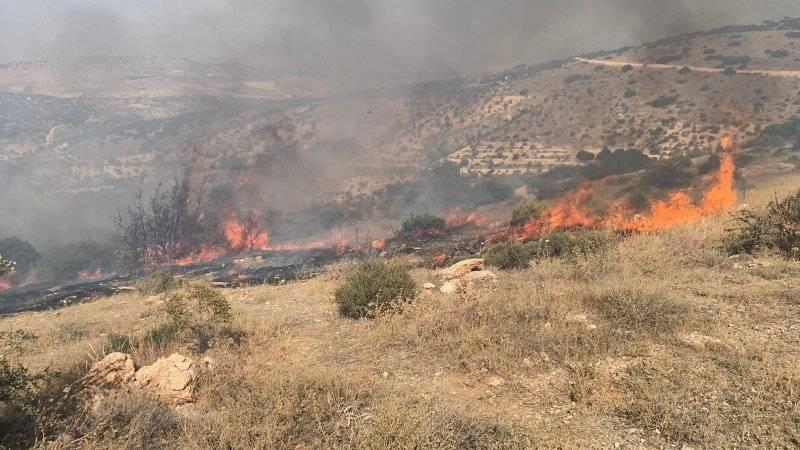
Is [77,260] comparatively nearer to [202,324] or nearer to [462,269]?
[202,324]

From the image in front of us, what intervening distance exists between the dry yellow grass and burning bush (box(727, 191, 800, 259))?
0.65 metres

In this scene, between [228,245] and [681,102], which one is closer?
[228,245]

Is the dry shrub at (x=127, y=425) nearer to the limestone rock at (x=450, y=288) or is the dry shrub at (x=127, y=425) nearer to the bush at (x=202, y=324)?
the bush at (x=202, y=324)

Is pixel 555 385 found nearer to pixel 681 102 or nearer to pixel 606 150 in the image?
pixel 606 150

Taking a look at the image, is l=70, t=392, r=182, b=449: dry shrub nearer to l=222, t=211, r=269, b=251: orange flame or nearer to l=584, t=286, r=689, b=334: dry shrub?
l=584, t=286, r=689, b=334: dry shrub

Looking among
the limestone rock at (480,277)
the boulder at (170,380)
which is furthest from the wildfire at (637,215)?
the boulder at (170,380)

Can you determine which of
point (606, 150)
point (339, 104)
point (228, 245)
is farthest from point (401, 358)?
point (339, 104)

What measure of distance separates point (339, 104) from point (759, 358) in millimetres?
80429

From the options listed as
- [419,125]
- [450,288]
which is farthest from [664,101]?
[450,288]

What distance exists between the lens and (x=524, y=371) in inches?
254

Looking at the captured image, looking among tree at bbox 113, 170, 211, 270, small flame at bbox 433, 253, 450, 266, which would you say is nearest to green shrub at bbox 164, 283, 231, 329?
small flame at bbox 433, 253, 450, 266

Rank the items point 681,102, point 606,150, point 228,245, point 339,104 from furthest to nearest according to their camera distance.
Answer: point 339,104 < point 681,102 < point 606,150 < point 228,245

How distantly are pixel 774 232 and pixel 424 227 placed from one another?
2285 centimetres

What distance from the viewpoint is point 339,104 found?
81500mm
